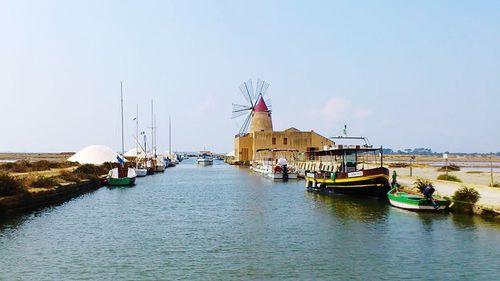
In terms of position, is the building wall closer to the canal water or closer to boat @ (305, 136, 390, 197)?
boat @ (305, 136, 390, 197)

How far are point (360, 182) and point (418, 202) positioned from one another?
308 inches

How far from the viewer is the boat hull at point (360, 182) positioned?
30828 millimetres

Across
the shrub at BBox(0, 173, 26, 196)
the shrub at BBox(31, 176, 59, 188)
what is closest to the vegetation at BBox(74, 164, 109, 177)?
the shrub at BBox(31, 176, 59, 188)

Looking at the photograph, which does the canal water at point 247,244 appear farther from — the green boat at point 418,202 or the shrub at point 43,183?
the shrub at point 43,183

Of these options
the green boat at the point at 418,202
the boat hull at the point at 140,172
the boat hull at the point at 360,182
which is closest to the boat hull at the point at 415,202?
the green boat at the point at 418,202

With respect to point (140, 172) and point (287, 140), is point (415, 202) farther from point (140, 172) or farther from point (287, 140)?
point (287, 140)

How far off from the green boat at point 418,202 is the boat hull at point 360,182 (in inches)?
165

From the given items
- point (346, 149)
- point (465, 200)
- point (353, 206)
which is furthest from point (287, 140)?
point (465, 200)

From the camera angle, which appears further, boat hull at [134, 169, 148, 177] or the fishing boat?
Answer: boat hull at [134, 169, 148, 177]

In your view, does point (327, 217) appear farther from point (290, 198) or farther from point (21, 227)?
point (21, 227)

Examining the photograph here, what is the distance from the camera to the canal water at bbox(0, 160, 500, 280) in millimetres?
13430

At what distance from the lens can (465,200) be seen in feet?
75.7

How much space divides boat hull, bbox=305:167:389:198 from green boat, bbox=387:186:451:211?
4189mm

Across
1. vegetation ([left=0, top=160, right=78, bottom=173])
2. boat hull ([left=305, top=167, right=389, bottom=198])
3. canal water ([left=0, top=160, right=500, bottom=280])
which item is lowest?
canal water ([left=0, top=160, right=500, bottom=280])
